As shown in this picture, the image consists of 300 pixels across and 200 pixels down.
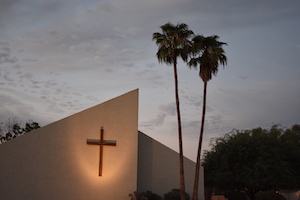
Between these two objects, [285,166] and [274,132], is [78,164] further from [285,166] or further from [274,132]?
[274,132]

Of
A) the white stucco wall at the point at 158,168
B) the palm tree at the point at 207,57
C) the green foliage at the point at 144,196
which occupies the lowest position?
the green foliage at the point at 144,196

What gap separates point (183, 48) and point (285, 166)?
1461cm

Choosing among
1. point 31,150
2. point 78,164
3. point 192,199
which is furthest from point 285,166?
point 31,150

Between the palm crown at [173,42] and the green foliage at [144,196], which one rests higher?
the palm crown at [173,42]

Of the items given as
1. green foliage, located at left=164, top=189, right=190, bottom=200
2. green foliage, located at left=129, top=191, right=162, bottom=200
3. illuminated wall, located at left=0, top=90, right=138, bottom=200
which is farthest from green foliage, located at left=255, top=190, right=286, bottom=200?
illuminated wall, located at left=0, top=90, right=138, bottom=200

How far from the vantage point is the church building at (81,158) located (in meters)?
23.2

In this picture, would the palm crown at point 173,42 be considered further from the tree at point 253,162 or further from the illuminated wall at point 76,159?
the tree at point 253,162

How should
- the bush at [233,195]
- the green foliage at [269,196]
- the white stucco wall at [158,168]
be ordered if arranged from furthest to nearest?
the bush at [233,195]
the green foliage at [269,196]
the white stucco wall at [158,168]

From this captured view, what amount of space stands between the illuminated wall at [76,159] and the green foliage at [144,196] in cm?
63

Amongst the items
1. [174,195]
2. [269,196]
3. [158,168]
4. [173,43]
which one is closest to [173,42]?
[173,43]

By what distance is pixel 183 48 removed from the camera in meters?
26.4

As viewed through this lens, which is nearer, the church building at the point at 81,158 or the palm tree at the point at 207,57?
the church building at the point at 81,158

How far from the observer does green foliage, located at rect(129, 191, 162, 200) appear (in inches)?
971

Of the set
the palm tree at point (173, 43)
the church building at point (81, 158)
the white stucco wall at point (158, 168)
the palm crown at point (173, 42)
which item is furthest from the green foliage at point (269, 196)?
the palm crown at point (173, 42)
